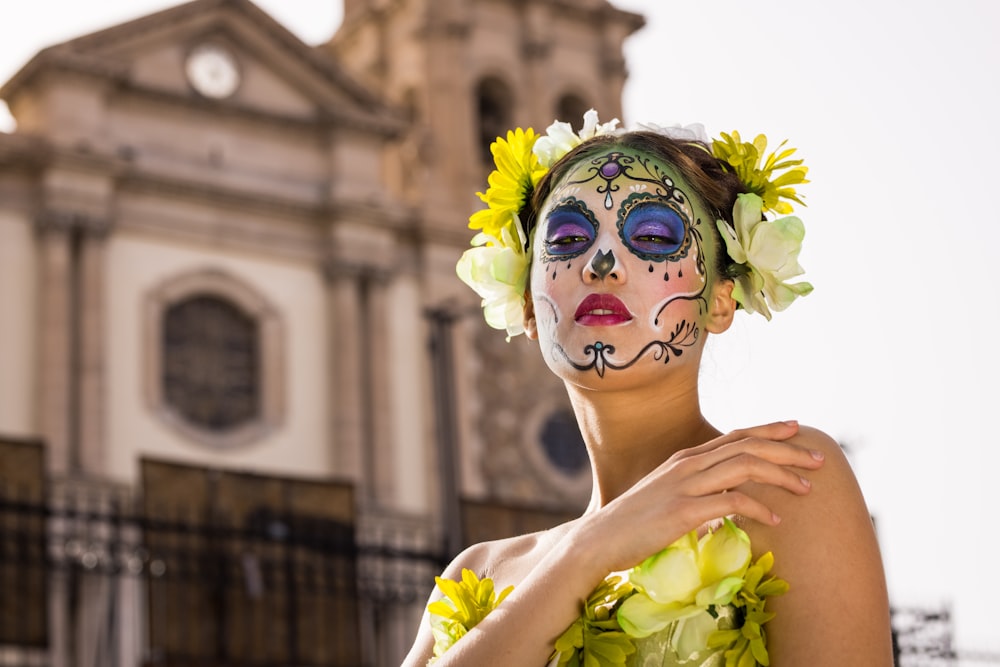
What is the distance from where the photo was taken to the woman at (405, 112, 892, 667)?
2.33 m

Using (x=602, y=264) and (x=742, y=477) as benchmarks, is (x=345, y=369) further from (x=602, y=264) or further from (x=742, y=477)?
(x=742, y=477)

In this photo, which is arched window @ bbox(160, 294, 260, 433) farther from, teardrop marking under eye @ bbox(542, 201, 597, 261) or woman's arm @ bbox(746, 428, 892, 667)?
woman's arm @ bbox(746, 428, 892, 667)

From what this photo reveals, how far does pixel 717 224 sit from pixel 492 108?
25225 millimetres

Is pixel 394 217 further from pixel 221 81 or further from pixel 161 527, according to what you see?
pixel 161 527

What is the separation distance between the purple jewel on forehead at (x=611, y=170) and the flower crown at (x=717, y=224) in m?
0.11

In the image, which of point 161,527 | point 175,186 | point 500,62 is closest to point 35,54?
point 175,186

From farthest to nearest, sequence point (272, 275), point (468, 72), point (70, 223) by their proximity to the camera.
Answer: point (468, 72) < point (272, 275) < point (70, 223)

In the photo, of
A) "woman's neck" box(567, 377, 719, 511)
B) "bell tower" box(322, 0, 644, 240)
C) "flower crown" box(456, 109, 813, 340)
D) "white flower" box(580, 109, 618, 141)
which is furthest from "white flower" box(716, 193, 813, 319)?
"bell tower" box(322, 0, 644, 240)

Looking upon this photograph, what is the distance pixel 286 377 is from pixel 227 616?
352 inches

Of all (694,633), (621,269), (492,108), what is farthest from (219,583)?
(492,108)

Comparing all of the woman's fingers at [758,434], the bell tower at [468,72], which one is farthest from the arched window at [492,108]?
the woman's fingers at [758,434]

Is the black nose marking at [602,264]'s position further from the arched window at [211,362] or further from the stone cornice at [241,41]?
the stone cornice at [241,41]

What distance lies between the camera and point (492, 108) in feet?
90.9

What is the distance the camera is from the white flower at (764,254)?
263 cm
